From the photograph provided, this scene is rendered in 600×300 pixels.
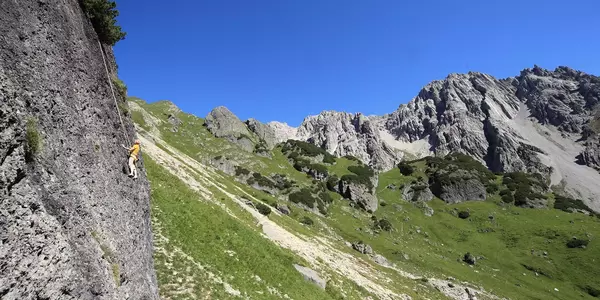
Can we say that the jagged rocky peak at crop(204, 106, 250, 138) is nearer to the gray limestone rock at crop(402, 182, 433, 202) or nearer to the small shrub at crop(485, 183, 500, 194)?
the gray limestone rock at crop(402, 182, 433, 202)

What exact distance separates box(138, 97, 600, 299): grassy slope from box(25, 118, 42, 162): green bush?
7449 centimetres

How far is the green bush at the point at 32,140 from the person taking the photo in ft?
31.9

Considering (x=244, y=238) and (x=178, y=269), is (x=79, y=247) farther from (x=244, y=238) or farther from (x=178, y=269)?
(x=244, y=238)

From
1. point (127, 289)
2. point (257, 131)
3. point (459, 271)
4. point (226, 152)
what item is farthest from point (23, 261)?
point (257, 131)

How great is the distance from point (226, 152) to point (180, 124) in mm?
34554

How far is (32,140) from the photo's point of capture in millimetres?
9914

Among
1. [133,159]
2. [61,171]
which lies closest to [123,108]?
[133,159]

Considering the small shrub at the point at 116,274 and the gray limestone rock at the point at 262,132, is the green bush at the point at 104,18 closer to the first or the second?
the small shrub at the point at 116,274

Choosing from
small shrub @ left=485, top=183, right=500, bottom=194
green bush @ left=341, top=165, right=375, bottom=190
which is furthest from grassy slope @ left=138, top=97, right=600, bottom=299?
green bush @ left=341, top=165, right=375, bottom=190

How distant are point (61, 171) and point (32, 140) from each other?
1.60 m

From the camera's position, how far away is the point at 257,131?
7402 inches

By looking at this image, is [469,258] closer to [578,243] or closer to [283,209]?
[578,243]

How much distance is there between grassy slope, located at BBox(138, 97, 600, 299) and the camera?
332ft

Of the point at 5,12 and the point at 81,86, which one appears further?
the point at 81,86
